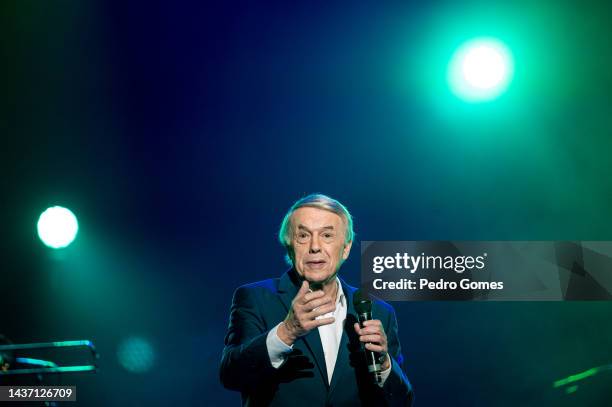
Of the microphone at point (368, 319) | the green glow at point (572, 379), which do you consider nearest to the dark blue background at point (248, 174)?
the green glow at point (572, 379)

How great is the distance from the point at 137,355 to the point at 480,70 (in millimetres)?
3102

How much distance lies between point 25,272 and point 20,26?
183 cm

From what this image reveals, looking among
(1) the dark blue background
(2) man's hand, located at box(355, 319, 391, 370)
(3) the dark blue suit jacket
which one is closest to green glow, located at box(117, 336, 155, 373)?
(1) the dark blue background

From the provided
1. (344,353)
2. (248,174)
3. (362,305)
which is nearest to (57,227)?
(248,174)

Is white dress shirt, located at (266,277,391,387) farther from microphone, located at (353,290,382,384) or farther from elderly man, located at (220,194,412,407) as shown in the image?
microphone, located at (353,290,382,384)

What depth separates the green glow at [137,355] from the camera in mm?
4176

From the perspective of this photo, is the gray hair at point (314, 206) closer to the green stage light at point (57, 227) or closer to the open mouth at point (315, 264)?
the open mouth at point (315, 264)

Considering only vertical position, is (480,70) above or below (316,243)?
above

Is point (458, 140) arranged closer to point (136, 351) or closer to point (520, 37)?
point (520, 37)

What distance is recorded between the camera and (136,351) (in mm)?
4176

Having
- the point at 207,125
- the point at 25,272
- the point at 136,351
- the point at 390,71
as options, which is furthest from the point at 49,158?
the point at 390,71

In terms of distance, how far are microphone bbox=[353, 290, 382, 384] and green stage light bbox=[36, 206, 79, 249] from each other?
2701 mm

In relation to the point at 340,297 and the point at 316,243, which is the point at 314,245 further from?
the point at 340,297

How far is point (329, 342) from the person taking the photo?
2609 mm
